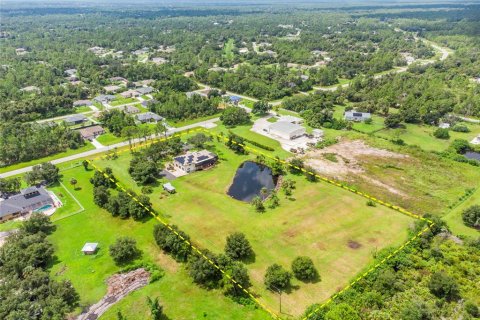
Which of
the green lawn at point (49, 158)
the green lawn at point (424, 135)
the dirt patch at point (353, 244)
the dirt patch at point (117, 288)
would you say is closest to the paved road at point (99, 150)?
the green lawn at point (49, 158)

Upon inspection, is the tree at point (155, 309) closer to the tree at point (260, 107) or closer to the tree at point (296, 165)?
the tree at point (296, 165)

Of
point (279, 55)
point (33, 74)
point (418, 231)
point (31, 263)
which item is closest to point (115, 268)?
point (31, 263)

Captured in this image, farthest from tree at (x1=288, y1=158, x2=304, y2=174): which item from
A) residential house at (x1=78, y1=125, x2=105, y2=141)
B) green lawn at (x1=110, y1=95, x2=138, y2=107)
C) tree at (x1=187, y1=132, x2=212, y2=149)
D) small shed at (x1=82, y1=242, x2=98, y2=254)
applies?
green lawn at (x1=110, y1=95, x2=138, y2=107)

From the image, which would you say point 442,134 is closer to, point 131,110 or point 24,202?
point 131,110

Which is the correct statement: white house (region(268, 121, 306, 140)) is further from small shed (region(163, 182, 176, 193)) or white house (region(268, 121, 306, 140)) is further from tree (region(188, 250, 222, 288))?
tree (region(188, 250, 222, 288))

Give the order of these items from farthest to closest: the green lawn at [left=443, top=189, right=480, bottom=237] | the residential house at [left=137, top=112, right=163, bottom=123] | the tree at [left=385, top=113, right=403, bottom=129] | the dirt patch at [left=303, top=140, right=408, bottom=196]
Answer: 1. the residential house at [left=137, top=112, right=163, bottom=123]
2. the tree at [left=385, top=113, right=403, bottom=129]
3. the dirt patch at [left=303, top=140, right=408, bottom=196]
4. the green lawn at [left=443, top=189, right=480, bottom=237]

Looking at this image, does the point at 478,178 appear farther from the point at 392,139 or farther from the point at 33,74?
the point at 33,74

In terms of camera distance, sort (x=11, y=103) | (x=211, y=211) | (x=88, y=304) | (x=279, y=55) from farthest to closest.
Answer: (x=279, y=55), (x=11, y=103), (x=211, y=211), (x=88, y=304)
